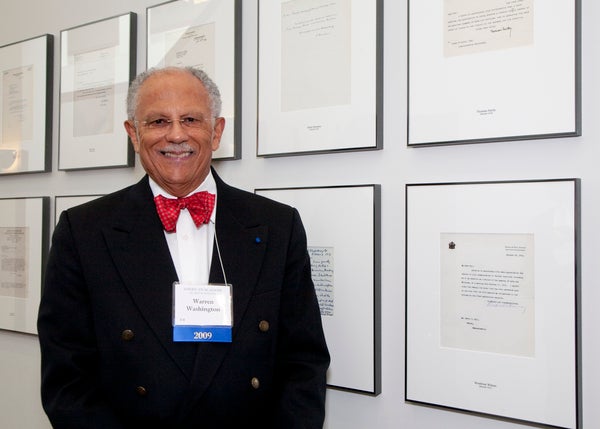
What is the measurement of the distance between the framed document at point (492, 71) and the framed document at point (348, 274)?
236 mm

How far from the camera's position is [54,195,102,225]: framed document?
191cm

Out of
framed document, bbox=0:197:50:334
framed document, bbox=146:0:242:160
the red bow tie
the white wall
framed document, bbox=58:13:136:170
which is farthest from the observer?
framed document, bbox=0:197:50:334

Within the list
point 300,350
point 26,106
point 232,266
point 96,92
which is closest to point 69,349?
point 232,266

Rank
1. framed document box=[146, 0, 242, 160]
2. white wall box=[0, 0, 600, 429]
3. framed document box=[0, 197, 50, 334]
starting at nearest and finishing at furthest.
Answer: white wall box=[0, 0, 600, 429] → framed document box=[146, 0, 242, 160] → framed document box=[0, 197, 50, 334]

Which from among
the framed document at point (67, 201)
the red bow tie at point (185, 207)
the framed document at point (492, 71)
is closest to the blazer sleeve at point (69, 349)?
the red bow tie at point (185, 207)

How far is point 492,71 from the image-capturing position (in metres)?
1.23

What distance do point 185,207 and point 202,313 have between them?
10.2 inches

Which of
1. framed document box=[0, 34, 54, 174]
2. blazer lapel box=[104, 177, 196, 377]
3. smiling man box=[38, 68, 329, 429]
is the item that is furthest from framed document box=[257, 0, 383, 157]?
framed document box=[0, 34, 54, 174]

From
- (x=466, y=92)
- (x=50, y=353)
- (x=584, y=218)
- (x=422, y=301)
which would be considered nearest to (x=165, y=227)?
(x=50, y=353)

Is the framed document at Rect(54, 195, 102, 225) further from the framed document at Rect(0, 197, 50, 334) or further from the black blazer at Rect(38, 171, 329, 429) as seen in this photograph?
the black blazer at Rect(38, 171, 329, 429)

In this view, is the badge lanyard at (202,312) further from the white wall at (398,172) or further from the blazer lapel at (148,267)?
the white wall at (398,172)

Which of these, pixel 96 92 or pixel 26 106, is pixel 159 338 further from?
pixel 26 106

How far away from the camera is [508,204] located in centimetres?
121

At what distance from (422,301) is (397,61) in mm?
590
